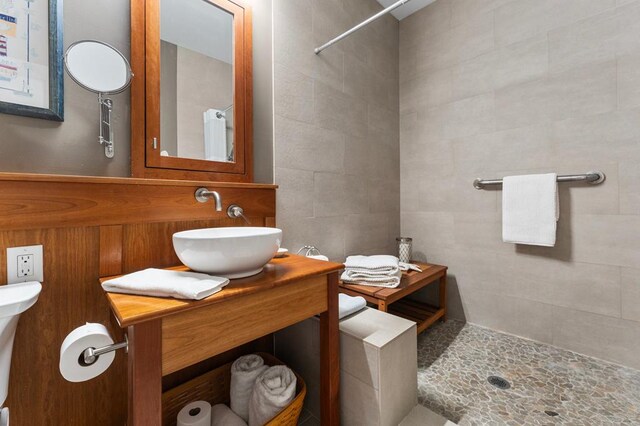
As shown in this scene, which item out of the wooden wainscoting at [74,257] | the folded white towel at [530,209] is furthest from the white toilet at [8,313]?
the folded white towel at [530,209]

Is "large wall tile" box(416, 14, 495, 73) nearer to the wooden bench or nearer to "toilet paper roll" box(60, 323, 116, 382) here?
the wooden bench

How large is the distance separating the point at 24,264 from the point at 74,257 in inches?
4.4

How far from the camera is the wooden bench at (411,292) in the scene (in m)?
1.54

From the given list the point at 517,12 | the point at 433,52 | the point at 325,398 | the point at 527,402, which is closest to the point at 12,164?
the point at 325,398

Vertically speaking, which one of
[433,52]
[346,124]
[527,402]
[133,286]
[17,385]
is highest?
[433,52]

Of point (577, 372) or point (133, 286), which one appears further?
point (577, 372)

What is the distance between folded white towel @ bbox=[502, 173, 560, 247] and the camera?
5.35 ft

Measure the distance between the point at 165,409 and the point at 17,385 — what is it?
467 mm

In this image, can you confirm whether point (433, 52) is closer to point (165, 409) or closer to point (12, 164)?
point (12, 164)

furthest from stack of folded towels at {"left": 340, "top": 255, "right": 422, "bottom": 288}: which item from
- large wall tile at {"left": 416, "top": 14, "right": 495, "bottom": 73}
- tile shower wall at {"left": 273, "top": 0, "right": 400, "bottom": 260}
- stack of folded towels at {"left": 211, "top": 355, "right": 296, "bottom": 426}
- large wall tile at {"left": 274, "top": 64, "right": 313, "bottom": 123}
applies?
large wall tile at {"left": 416, "top": 14, "right": 495, "bottom": 73}

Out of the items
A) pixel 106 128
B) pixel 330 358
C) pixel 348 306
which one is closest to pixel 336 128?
pixel 348 306

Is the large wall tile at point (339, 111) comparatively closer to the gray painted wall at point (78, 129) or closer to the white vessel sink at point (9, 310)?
the gray painted wall at point (78, 129)

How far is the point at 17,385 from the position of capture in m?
0.84

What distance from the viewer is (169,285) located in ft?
2.41
